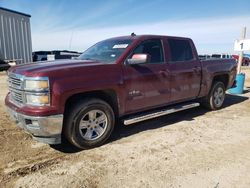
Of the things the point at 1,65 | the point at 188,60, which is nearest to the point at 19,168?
the point at 188,60

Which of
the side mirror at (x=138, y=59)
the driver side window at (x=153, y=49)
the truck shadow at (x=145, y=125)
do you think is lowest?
the truck shadow at (x=145, y=125)

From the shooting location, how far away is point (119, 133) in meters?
4.86

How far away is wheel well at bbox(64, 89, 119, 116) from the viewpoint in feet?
12.7

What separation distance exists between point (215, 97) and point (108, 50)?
11.5 feet

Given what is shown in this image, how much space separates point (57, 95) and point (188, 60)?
3370 mm

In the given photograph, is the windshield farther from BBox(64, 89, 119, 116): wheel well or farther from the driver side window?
BBox(64, 89, 119, 116): wheel well

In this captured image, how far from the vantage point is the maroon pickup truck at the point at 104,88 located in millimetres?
3525

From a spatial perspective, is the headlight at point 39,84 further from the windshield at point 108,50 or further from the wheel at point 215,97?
the wheel at point 215,97

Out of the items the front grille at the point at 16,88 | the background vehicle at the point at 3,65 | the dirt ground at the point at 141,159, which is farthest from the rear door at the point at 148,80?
the background vehicle at the point at 3,65

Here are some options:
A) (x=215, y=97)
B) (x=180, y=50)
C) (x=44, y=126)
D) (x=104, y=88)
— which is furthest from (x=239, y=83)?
(x=44, y=126)

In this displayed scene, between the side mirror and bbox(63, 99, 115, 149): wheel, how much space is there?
904 millimetres

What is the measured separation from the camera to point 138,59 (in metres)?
4.31

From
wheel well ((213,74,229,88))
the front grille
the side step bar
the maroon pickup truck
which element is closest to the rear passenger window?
the maroon pickup truck

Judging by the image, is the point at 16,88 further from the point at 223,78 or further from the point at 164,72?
the point at 223,78
